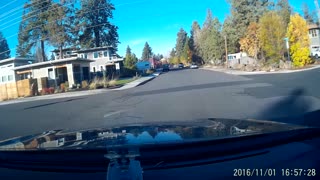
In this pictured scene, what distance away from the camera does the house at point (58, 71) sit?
123 feet

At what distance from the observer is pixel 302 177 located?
224 cm

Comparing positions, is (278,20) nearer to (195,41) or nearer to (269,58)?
(269,58)

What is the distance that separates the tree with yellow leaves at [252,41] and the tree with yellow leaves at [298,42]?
1044 cm

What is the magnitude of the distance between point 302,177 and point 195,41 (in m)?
97.9

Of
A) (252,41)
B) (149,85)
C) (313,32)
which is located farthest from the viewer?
(313,32)

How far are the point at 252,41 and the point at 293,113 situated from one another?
40.0 metres

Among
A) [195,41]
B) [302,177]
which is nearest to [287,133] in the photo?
[302,177]

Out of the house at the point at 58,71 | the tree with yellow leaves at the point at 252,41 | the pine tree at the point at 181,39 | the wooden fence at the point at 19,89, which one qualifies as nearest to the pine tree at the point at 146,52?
the pine tree at the point at 181,39

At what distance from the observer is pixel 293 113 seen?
9133 millimetres

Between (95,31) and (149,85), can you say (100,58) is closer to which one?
(95,31)

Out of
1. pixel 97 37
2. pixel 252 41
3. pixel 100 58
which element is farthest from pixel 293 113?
pixel 97 37

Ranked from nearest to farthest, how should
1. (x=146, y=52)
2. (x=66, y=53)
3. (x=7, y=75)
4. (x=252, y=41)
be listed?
(x=7, y=75)
(x=252, y=41)
(x=66, y=53)
(x=146, y=52)

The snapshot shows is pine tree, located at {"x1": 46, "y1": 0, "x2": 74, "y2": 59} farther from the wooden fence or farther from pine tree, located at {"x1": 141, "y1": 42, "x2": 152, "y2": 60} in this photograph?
pine tree, located at {"x1": 141, "y1": 42, "x2": 152, "y2": 60}

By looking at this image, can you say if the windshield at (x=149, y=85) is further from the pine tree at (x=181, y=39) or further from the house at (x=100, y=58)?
the pine tree at (x=181, y=39)
